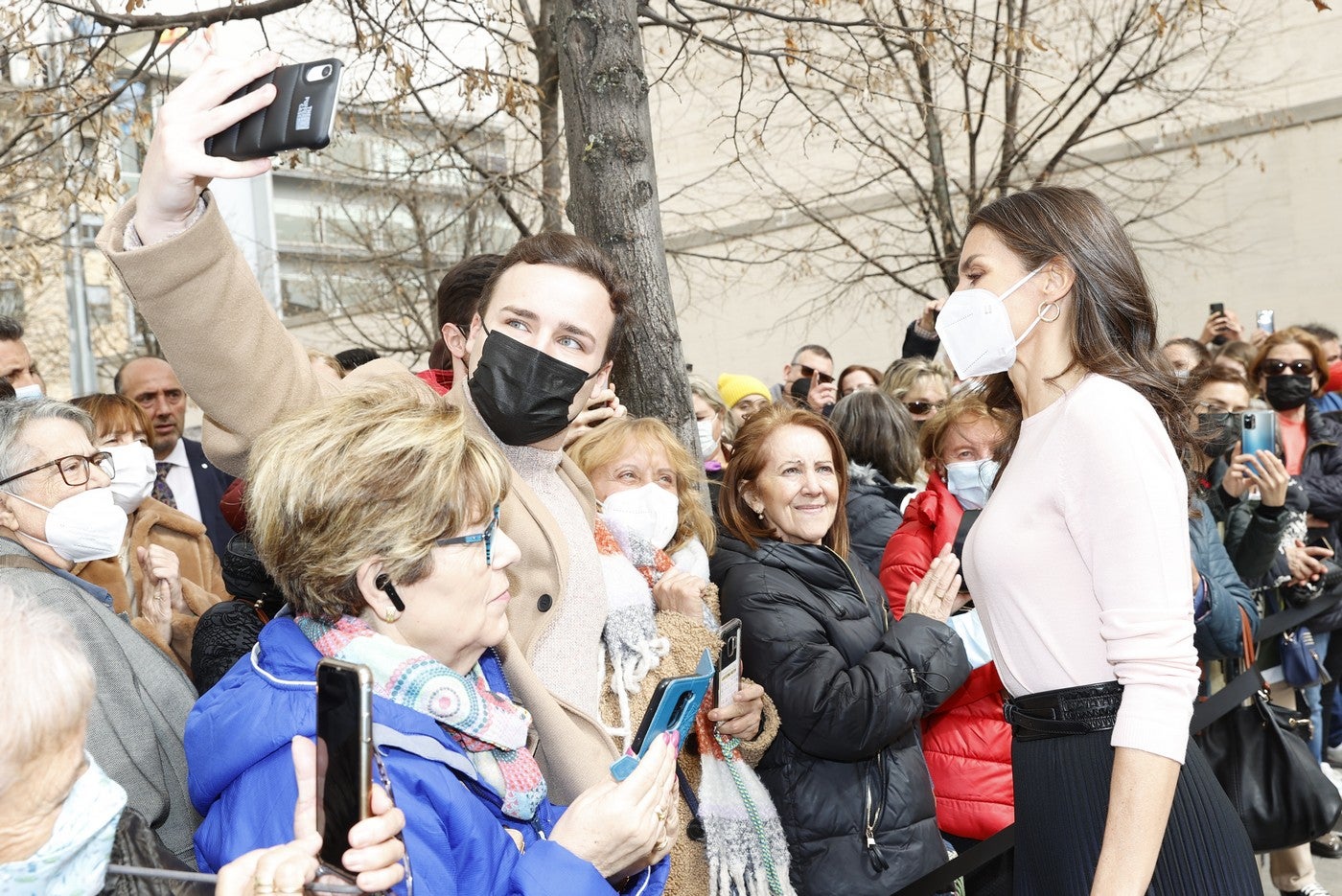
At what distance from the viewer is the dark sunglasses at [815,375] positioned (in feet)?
28.6

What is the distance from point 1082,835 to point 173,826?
203cm

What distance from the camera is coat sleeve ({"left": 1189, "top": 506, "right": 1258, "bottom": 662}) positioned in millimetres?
4824

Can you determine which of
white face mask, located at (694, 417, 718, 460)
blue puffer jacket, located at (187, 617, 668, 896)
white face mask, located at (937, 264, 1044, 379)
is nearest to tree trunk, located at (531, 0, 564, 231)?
white face mask, located at (694, 417, 718, 460)

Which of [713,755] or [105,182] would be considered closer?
[713,755]

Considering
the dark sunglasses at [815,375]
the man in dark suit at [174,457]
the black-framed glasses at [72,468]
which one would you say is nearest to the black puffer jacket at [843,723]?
the black-framed glasses at [72,468]

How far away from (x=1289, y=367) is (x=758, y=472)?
4409 millimetres

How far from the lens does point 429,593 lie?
2160 millimetres

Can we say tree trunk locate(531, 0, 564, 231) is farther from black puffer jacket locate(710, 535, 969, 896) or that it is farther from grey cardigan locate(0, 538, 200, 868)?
grey cardigan locate(0, 538, 200, 868)

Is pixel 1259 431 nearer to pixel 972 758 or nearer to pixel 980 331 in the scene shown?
pixel 972 758

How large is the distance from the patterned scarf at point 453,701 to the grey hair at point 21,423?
72.2 inches

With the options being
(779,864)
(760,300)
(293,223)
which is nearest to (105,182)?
(779,864)

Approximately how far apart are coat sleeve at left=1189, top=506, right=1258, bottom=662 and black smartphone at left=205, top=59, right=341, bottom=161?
3845mm

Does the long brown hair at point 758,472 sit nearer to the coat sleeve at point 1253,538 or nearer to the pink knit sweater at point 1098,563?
the pink knit sweater at point 1098,563

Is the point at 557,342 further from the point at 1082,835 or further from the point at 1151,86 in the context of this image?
the point at 1151,86
